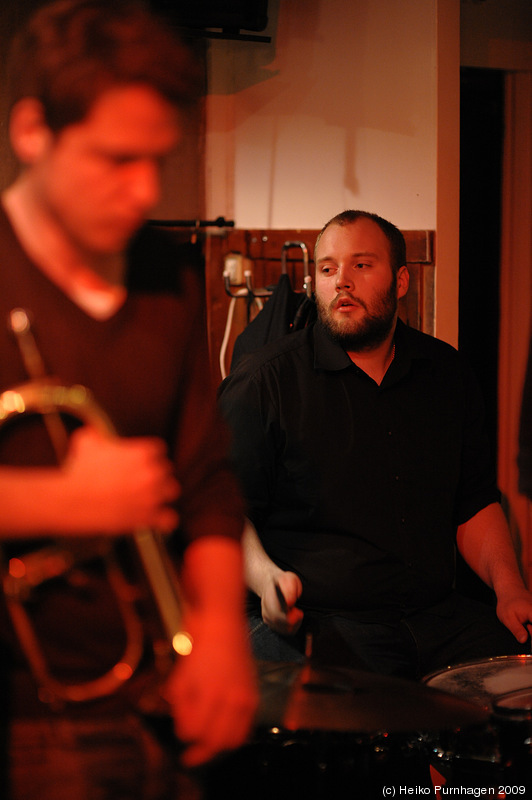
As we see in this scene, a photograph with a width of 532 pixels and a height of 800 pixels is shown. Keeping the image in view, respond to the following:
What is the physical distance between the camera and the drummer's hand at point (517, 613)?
1.55m

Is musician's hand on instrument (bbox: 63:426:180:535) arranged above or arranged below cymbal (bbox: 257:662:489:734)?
above

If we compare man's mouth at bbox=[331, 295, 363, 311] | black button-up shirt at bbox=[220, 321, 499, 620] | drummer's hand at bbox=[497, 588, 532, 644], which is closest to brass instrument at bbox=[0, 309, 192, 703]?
black button-up shirt at bbox=[220, 321, 499, 620]

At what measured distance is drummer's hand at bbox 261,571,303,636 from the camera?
1.13 meters

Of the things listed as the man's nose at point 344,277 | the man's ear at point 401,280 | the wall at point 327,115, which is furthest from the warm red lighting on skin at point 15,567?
the wall at point 327,115

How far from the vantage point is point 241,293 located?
2332 millimetres

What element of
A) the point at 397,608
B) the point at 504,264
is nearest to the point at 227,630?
the point at 397,608

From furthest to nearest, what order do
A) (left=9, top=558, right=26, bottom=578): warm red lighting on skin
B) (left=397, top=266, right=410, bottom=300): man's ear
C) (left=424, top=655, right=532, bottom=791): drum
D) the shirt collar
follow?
1. (left=397, top=266, right=410, bottom=300): man's ear
2. the shirt collar
3. (left=424, top=655, right=532, bottom=791): drum
4. (left=9, top=558, right=26, bottom=578): warm red lighting on skin

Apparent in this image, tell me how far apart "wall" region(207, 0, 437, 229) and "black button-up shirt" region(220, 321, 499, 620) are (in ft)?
2.51

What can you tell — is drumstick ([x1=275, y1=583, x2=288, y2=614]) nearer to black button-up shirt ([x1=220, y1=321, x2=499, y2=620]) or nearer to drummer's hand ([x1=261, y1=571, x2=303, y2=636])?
drummer's hand ([x1=261, y1=571, x2=303, y2=636])

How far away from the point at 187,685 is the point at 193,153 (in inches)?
64.5

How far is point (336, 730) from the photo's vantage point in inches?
32.3

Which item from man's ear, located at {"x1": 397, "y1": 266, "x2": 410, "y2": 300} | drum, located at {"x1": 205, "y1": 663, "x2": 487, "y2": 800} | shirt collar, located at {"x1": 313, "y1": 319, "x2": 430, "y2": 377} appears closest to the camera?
drum, located at {"x1": 205, "y1": 663, "x2": 487, "y2": 800}

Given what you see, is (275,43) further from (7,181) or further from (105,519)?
(105,519)

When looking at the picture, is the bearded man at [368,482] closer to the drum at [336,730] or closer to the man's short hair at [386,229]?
the man's short hair at [386,229]
